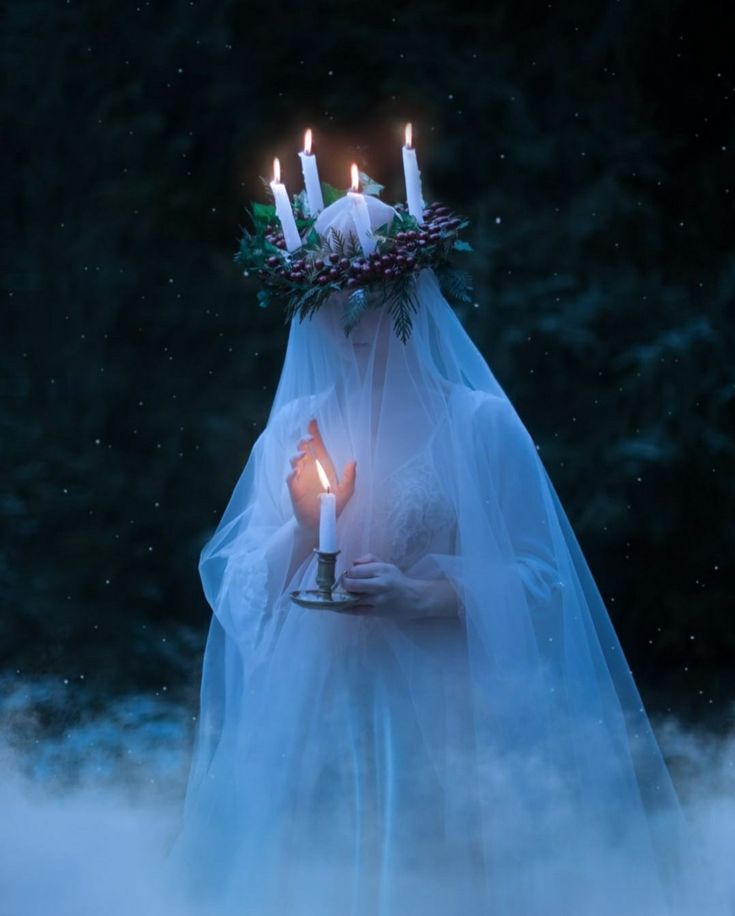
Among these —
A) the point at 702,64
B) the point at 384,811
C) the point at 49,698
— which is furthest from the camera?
the point at 49,698

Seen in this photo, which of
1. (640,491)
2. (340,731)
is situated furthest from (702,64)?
(340,731)

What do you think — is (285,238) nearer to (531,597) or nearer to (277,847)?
(531,597)

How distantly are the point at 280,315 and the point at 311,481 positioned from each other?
63.5 inches

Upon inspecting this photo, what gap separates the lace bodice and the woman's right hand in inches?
2.4

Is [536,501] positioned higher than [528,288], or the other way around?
[528,288]

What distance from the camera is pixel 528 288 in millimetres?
3369

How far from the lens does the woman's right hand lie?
73.3 inches

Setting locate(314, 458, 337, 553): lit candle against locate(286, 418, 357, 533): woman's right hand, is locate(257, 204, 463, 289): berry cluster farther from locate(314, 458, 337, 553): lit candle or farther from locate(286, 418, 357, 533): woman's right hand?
locate(314, 458, 337, 553): lit candle

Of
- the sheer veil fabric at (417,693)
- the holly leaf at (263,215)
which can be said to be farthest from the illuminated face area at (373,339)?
the holly leaf at (263,215)

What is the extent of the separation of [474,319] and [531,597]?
155cm

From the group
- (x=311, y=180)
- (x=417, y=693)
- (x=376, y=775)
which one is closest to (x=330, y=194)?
(x=311, y=180)

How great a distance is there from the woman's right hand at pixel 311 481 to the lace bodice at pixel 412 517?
6cm

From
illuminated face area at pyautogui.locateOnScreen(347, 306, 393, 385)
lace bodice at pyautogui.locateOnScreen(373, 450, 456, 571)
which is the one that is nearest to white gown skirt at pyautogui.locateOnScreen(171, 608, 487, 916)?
lace bodice at pyautogui.locateOnScreen(373, 450, 456, 571)

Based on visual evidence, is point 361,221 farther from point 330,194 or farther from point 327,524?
point 327,524
